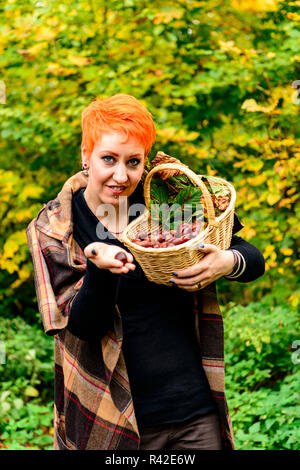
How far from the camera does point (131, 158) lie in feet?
5.81

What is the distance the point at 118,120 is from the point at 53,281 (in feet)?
1.79

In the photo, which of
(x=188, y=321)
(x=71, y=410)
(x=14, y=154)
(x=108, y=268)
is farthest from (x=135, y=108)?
(x=14, y=154)

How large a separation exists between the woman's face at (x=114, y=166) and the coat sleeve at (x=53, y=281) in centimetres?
23

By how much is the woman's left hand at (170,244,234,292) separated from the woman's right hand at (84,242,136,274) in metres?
0.24

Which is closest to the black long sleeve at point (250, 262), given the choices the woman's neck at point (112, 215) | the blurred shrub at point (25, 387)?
the woman's neck at point (112, 215)

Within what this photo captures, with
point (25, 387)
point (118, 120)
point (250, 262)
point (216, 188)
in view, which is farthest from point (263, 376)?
point (118, 120)

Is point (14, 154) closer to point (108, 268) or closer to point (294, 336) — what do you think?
point (294, 336)

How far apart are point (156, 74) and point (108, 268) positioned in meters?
2.96

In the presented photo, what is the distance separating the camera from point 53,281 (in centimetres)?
179

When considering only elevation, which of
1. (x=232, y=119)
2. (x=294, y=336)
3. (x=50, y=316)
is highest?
(x=50, y=316)

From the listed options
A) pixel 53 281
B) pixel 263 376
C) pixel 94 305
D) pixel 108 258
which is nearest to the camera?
pixel 108 258

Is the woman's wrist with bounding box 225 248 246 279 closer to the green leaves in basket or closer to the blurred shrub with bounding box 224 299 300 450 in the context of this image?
the green leaves in basket

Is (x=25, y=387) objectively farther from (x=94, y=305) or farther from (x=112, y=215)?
(x=94, y=305)

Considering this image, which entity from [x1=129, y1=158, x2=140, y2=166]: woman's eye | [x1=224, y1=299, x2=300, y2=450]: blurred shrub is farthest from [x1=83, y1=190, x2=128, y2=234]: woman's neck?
[x1=224, y1=299, x2=300, y2=450]: blurred shrub
